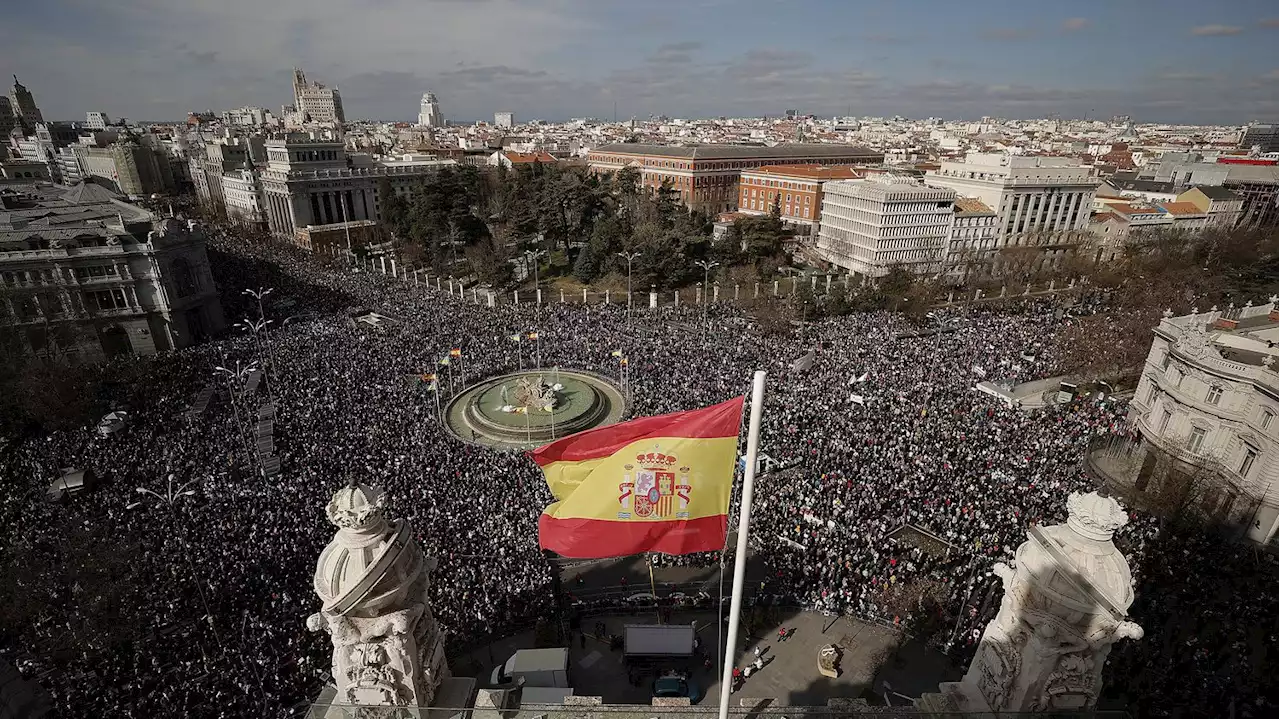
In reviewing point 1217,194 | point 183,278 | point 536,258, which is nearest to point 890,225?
point 536,258

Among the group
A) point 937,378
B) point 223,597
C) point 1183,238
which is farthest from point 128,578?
point 1183,238

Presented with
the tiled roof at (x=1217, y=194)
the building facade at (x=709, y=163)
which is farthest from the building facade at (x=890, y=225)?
A: the tiled roof at (x=1217, y=194)

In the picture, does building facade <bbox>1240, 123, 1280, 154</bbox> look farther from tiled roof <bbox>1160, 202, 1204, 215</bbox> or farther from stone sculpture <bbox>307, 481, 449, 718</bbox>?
stone sculpture <bbox>307, 481, 449, 718</bbox>

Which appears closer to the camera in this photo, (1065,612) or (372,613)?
(1065,612)

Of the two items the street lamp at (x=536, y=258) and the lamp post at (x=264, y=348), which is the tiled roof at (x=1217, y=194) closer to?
the street lamp at (x=536, y=258)

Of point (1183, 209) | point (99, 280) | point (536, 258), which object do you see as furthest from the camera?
point (1183, 209)

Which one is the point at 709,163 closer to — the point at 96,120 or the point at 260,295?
the point at 260,295

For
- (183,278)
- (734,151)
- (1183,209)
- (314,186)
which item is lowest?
(183,278)
